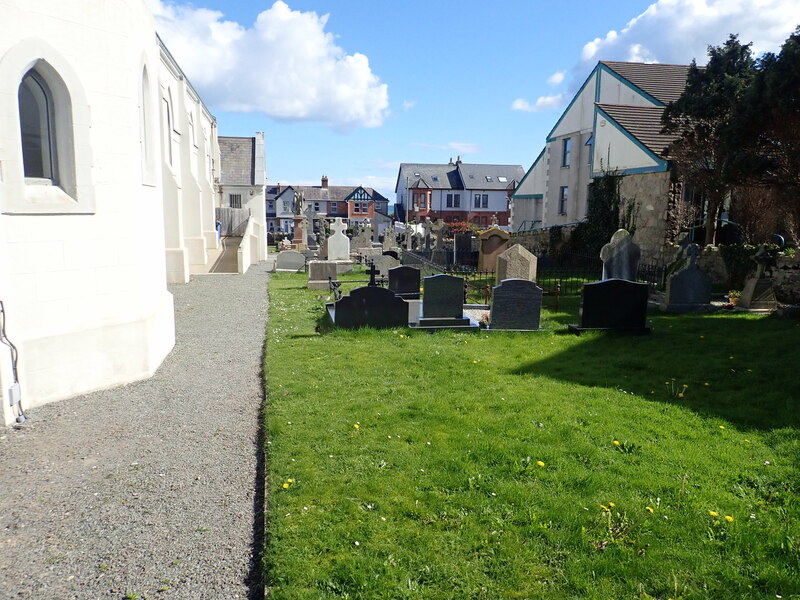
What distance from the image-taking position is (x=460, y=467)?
17.3ft

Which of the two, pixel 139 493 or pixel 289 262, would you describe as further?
pixel 289 262

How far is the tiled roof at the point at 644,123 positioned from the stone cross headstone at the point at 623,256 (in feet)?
27.9

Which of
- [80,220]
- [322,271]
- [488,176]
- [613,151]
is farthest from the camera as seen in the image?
[488,176]

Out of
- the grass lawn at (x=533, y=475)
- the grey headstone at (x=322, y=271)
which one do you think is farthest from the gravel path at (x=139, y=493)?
the grey headstone at (x=322, y=271)

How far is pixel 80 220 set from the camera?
7.15m

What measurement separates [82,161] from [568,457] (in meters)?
6.67

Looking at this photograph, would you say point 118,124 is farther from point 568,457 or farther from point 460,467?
point 568,457

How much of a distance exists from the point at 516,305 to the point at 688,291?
495 cm

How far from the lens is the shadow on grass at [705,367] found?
7.03 metres

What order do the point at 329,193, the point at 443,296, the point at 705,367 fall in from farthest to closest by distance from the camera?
the point at 329,193 < the point at 443,296 < the point at 705,367

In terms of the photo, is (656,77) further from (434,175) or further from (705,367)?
(434,175)

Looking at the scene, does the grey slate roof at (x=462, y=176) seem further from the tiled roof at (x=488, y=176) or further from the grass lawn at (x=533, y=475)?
the grass lawn at (x=533, y=475)

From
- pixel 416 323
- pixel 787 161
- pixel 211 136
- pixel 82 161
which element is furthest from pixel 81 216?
pixel 211 136

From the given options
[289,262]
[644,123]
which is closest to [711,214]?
[644,123]
